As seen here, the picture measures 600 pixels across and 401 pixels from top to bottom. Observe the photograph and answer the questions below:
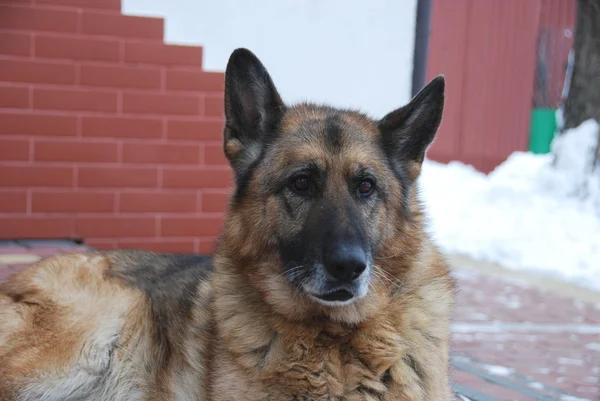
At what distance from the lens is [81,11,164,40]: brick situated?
237 inches

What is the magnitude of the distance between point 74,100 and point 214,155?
1224 mm

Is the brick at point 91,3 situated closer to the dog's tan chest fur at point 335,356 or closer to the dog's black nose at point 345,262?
the dog's tan chest fur at point 335,356

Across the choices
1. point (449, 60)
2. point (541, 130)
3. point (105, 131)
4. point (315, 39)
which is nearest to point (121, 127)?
point (105, 131)

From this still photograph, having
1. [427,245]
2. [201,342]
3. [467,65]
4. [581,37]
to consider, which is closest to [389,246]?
[427,245]

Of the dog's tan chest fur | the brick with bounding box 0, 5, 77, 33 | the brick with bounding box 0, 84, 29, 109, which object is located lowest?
the dog's tan chest fur

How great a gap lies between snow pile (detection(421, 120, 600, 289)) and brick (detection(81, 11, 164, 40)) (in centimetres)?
362

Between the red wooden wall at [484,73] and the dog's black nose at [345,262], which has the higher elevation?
the red wooden wall at [484,73]

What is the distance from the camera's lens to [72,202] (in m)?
6.11

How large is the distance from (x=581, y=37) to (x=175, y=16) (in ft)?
26.6

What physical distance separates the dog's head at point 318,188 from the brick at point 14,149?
10.5 feet

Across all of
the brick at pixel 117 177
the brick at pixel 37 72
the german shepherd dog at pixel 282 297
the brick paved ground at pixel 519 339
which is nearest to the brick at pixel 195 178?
the brick at pixel 117 177

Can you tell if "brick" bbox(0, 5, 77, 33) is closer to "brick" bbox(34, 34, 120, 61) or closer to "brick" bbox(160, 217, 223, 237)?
"brick" bbox(34, 34, 120, 61)

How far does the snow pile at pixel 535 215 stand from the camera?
8648mm

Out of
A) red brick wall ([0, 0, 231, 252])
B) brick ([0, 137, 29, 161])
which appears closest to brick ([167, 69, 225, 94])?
red brick wall ([0, 0, 231, 252])
